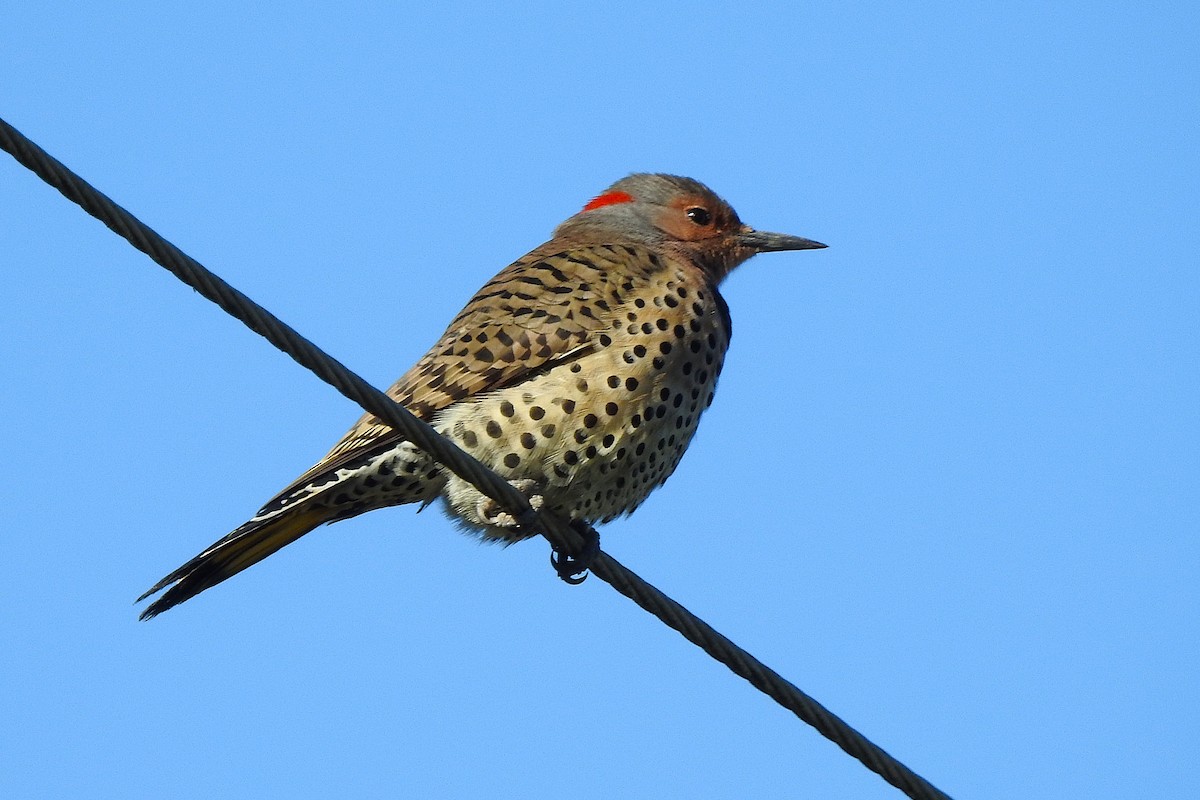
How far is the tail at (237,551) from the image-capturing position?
6137mm

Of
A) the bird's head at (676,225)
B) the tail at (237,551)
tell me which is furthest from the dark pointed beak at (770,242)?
the tail at (237,551)

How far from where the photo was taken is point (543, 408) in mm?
6402

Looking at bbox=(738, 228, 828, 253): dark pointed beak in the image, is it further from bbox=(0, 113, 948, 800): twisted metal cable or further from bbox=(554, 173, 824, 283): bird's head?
bbox=(0, 113, 948, 800): twisted metal cable

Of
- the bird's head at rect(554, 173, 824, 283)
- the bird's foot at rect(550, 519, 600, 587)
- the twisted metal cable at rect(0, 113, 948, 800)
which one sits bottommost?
the twisted metal cable at rect(0, 113, 948, 800)

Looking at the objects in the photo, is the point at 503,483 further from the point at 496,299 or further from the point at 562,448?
the point at 496,299

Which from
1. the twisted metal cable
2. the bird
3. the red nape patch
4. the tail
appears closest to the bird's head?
the red nape patch

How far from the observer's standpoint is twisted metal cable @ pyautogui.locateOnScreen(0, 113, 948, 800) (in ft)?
12.6

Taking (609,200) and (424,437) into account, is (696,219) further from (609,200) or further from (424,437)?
(424,437)

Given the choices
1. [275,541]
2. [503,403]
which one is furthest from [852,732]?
[275,541]

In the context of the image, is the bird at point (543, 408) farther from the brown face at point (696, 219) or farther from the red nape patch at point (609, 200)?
the red nape patch at point (609, 200)

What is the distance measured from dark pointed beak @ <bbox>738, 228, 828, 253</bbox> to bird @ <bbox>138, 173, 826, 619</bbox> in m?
1.22

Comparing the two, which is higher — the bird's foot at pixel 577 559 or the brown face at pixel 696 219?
the brown face at pixel 696 219

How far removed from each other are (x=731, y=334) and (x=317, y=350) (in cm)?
358

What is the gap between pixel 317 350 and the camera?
4180mm
